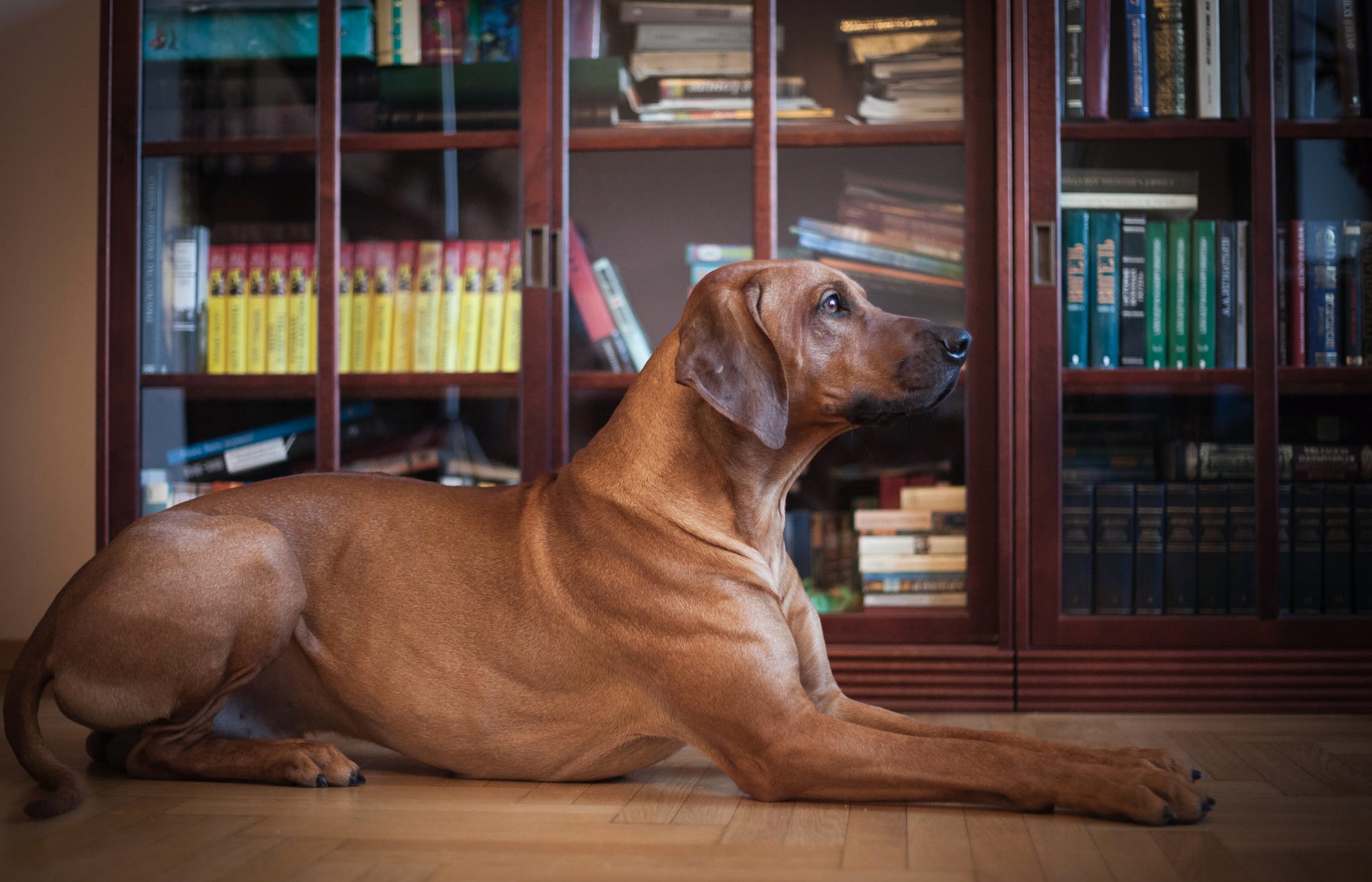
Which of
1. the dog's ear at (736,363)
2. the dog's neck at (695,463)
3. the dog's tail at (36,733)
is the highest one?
the dog's ear at (736,363)

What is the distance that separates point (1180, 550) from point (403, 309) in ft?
5.99

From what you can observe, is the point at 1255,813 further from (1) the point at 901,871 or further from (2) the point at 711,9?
(2) the point at 711,9

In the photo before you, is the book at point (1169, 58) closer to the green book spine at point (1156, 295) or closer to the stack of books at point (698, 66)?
the green book spine at point (1156, 295)

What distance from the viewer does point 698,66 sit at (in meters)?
2.57

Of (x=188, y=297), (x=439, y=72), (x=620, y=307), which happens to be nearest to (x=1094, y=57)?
(x=620, y=307)

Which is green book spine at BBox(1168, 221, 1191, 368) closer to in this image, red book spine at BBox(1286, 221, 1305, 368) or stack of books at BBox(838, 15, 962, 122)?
red book spine at BBox(1286, 221, 1305, 368)

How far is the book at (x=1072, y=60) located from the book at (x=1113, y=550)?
82 cm

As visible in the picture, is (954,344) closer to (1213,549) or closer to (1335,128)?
(1213,549)

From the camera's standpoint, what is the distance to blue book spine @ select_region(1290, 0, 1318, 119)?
243cm

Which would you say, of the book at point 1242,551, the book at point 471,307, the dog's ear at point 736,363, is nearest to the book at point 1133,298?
the book at point 1242,551

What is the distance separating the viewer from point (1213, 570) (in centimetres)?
242

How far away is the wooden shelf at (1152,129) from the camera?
8.01 ft

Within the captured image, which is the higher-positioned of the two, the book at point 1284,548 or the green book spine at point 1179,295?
the green book spine at point 1179,295

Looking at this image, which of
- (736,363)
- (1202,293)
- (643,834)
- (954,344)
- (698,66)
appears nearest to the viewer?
(643,834)
